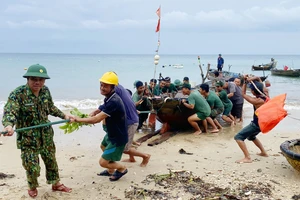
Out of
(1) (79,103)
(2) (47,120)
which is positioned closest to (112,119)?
(2) (47,120)

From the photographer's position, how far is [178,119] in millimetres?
9633

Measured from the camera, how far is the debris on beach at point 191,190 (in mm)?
4848

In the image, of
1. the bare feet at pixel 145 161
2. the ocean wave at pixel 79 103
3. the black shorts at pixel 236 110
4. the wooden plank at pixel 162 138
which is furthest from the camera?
the ocean wave at pixel 79 103

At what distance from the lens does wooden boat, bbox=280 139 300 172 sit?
213 inches

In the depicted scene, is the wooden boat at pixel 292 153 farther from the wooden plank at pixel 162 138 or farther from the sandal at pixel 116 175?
the wooden plank at pixel 162 138

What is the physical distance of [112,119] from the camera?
4840 millimetres

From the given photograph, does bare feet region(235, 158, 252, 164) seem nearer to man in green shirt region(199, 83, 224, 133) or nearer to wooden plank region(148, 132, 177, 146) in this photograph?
wooden plank region(148, 132, 177, 146)

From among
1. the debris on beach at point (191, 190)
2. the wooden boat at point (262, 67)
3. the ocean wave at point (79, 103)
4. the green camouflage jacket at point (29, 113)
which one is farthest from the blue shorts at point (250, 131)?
the wooden boat at point (262, 67)

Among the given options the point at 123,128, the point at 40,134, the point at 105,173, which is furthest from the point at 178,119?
the point at 40,134

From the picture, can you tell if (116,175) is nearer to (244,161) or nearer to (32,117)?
(32,117)

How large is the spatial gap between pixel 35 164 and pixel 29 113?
2.23 ft

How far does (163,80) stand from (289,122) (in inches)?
179

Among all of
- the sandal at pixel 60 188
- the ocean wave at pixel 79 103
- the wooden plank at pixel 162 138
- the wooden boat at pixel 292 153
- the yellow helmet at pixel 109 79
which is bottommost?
the ocean wave at pixel 79 103

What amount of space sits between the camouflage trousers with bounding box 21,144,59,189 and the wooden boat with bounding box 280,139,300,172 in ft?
12.0
